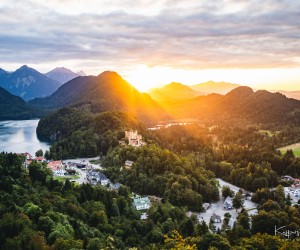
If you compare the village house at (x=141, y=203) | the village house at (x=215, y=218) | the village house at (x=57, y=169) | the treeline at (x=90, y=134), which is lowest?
the village house at (x=215, y=218)

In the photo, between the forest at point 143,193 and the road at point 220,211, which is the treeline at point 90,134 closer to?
the forest at point 143,193

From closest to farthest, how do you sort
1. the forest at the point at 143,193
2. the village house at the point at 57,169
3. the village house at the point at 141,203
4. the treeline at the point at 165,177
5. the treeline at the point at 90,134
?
1. the forest at the point at 143,193
2. the village house at the point at 141,203
3. the treeline at the point at 165,177
4. the village house at the point at 57,169
5. the treeline at the point at 90,134

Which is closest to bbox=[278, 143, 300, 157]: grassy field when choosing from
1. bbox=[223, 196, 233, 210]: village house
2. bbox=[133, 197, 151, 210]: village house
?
bbox=[223, 196, 233, 210]: village house

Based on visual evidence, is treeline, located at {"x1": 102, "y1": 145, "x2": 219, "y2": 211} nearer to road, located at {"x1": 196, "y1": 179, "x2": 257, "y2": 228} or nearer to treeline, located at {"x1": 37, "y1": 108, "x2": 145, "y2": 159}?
road, located at {"x1": 196, "y1": 179, "x2": 257, "y2": 228}

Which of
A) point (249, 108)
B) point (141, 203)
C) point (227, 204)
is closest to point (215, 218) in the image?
point (227, 204)

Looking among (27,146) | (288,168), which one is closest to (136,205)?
(288,168)

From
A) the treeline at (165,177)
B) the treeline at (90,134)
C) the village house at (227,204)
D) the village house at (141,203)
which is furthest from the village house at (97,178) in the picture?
the treeline at (90,134)

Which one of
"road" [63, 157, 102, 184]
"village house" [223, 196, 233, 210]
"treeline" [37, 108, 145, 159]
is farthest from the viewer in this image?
"treeline" [37, 108, 145, 159]

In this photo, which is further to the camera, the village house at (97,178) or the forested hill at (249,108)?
the forested hill at (249,108)

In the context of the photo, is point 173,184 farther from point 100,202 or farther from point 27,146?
point 27,146
